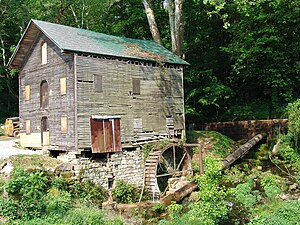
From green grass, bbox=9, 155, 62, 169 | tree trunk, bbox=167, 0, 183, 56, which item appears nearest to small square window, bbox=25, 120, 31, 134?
green grass, bbox=9, 155, 62, 169

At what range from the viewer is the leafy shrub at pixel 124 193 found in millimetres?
16703

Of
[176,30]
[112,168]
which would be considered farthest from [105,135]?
[176,30]

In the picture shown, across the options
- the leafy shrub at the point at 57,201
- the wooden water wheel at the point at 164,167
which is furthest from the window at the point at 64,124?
the wooden water wheel at the point at 164,167

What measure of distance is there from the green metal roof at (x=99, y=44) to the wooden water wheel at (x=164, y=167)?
5456 millimetres

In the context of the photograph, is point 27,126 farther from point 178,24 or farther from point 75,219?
point 178,24

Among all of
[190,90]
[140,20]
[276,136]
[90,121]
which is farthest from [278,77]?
[90,121]

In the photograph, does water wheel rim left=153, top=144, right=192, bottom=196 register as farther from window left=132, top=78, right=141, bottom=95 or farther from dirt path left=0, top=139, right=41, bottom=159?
dirt path left=0, top=139, right=41, bottom=159

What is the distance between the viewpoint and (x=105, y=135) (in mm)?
16984

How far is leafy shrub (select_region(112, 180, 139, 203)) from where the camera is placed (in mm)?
16703

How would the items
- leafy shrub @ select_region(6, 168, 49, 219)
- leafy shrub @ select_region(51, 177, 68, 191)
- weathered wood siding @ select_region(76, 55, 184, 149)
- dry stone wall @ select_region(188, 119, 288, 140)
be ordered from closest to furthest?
1. leafy shrub @ select_region(6, 168, 49, 219)
2. leafy shrub @ select_region(51, 177, 68, 191)
3. weathered wood siding @ select_region(76, 55, 184, 149)
4. dry stone wall @ select_region(188, 119, 288, 140)

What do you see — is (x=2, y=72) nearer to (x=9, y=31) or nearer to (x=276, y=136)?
(x=9, y=31)

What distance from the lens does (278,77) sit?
24938 millimetres

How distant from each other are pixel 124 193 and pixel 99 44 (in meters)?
8.08

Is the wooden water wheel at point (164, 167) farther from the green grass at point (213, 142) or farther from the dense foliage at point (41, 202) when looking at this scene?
the dense foliage at point (41, 202)
